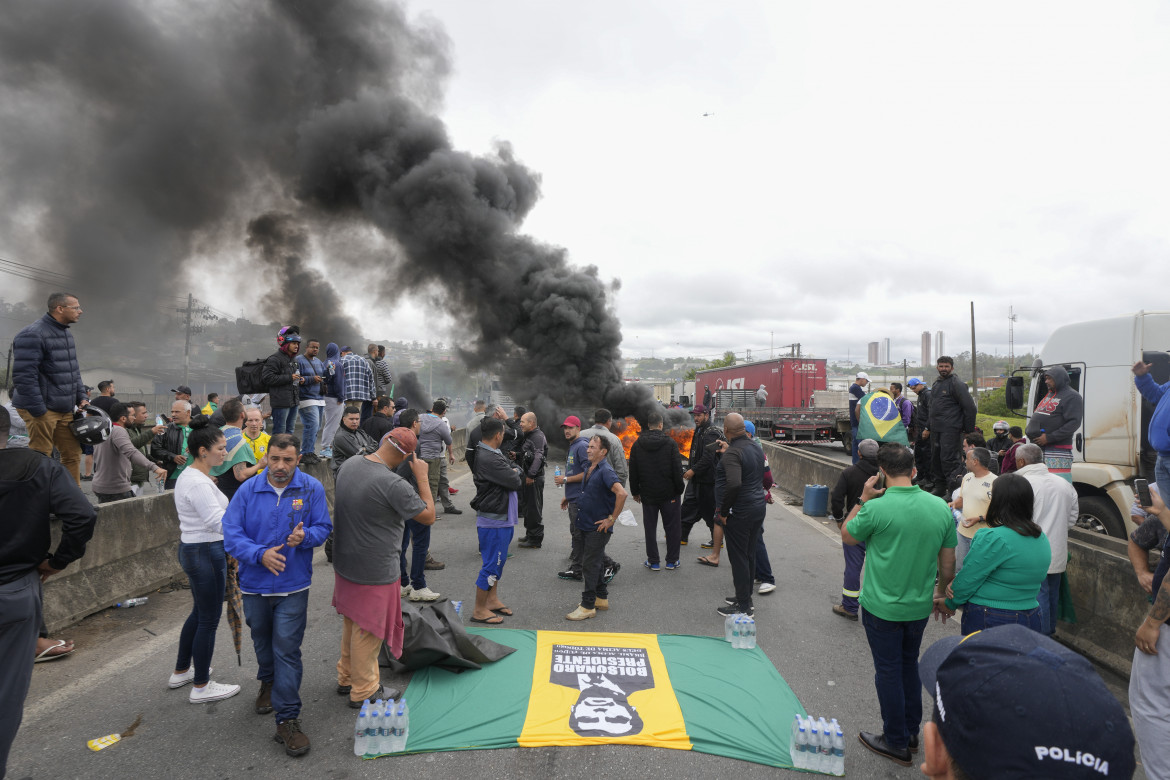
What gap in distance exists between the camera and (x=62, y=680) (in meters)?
3.82

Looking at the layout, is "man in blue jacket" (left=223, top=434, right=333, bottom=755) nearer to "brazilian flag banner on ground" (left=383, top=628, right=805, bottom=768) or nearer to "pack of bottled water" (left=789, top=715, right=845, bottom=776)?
"brazilian flag banner on ground" (left=383, top=628, right=805, bottom=768)

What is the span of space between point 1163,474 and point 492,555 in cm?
458

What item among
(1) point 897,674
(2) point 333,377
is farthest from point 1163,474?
(2) point 333,377

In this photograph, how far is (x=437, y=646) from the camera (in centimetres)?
388

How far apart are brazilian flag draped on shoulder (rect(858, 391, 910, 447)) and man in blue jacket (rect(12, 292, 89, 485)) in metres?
8.56

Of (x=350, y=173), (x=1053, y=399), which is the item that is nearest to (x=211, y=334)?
(x=350, y=173)

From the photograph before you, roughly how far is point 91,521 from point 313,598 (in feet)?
9.48

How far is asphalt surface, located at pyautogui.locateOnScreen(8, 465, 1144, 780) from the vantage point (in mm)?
2994

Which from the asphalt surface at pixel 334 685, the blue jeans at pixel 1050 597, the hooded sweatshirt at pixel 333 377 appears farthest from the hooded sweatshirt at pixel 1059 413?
the hooded sweatshirt at pixel 333 377

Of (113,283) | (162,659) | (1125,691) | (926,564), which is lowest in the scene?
→ (1125,691)

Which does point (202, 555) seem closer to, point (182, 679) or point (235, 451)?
point (182, 679)

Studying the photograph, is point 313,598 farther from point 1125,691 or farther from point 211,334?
point 211,334

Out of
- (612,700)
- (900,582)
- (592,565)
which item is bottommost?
(612,700)

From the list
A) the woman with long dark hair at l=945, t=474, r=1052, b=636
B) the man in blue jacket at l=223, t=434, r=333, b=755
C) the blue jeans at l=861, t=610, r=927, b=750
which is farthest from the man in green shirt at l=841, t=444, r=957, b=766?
the man in blue jacket at l=223, t=434, r=333, b=755
